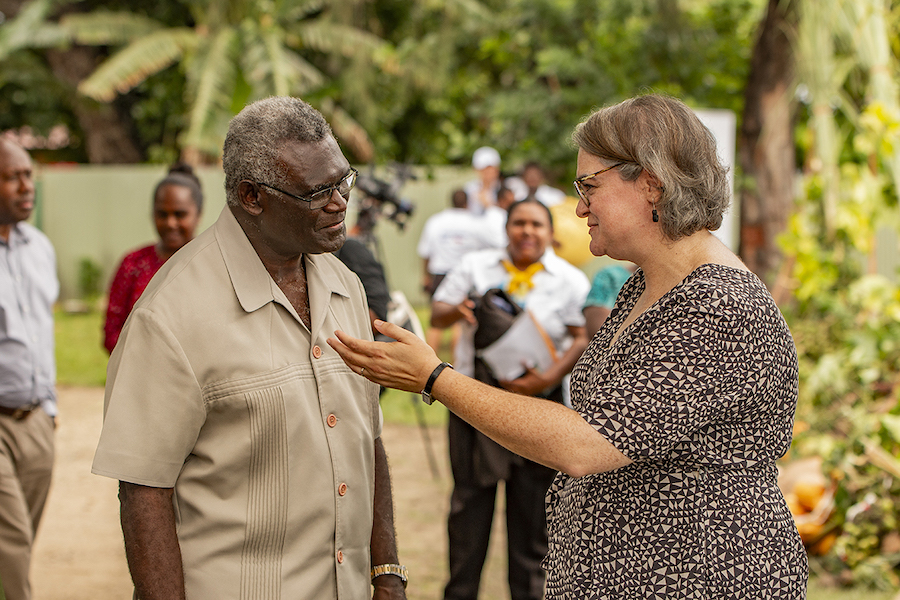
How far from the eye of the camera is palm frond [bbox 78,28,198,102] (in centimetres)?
1334

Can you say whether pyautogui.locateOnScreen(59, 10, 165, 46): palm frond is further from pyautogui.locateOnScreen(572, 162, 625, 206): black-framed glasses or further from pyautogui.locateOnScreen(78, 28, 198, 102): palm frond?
pyautogui.locateOnScreen(572, 162, 625, 206): black-framed glasses

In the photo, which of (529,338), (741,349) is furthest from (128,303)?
(741,349)

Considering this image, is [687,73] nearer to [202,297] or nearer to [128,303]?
[128,303]

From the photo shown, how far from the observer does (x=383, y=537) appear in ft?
7.67

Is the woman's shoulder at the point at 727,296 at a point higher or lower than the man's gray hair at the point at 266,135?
lower

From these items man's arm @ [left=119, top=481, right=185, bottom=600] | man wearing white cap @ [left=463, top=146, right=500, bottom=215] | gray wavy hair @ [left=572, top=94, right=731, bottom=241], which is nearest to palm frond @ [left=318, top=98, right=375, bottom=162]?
man wearing white cap @ [left=463, top=146, right=500, bottom=215]

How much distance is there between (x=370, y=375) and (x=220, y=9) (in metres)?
14.4

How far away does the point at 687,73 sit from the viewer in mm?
12297

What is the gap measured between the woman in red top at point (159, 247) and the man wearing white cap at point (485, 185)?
5.84m

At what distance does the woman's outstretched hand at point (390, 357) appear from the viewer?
79.4 inches

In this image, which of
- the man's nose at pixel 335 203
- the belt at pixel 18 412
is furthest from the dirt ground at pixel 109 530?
the man's nose at pixel 335 203

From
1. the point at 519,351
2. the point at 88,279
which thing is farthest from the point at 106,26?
the point at 519,351

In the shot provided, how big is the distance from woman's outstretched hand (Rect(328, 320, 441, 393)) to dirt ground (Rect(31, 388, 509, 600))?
9.47 ft

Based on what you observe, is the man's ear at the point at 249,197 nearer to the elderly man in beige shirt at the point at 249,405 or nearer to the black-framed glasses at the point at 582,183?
the elderly man in beige shirt at the point at 249,405
